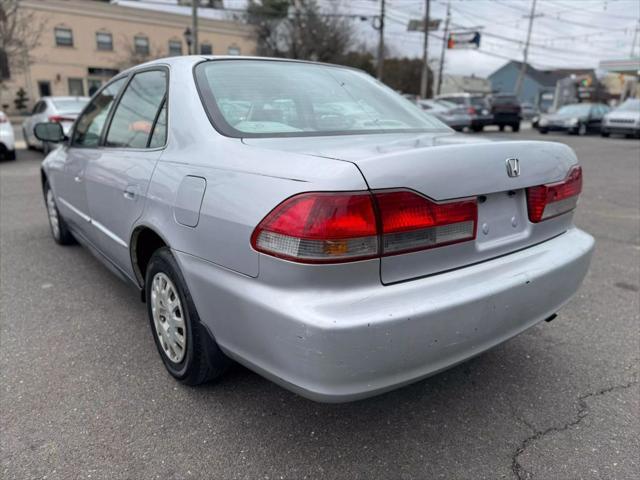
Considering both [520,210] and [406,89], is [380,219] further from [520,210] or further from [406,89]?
[406,89]

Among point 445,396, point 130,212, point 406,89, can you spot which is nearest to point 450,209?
point 445,396

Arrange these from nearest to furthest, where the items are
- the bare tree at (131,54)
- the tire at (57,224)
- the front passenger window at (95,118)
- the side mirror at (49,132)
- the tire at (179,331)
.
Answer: the tire at (179,331), the front passenger window at (95,118), the side mirror at (49,132), the tire at (57,224), the bare tree at (131,54)

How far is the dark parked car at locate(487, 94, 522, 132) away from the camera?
2191 centimetres

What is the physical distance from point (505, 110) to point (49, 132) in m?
21.1

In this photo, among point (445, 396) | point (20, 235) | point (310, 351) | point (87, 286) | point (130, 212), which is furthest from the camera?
point (20, 235)

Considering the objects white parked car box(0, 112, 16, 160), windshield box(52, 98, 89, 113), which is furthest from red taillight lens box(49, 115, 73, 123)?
white parked car box(0, 112, 16, 160)

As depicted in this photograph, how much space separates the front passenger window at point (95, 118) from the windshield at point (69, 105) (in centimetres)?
840

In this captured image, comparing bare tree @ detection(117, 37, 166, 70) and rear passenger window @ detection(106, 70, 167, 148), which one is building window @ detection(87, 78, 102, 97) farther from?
rear passenger window @ detection(106, 70, 167, 148)

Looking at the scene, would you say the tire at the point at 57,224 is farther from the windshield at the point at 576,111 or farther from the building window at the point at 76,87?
the building window at the point at 76,87

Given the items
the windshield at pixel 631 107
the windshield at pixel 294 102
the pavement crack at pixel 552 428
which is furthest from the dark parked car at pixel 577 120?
the pavement crack at pixel 552 428

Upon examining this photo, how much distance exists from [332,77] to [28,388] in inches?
92.9

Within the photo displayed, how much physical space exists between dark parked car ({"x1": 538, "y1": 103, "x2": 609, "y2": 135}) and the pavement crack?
21.7m

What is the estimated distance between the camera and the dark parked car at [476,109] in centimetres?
2033

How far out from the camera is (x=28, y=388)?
2541mm
